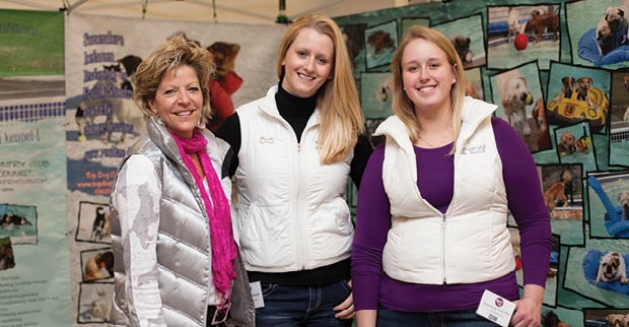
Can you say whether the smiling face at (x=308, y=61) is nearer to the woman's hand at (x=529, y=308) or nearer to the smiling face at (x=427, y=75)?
the smiling face at (x=427, y=75)

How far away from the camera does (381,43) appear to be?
10.7 ft

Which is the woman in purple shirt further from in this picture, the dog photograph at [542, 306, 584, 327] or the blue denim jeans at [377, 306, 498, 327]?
the dog photograph at [542, 306, 584, 327]

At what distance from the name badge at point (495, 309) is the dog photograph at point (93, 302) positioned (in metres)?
2.01

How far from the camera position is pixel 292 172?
79.4 inches

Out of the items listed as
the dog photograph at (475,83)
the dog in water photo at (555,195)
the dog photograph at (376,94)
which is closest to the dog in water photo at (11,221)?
the dog photograph at (376,94)

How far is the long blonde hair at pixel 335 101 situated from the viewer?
6.78 feet

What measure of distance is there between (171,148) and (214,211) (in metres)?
0.21

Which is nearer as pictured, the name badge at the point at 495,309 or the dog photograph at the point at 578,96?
the name badge at the point at 495,309

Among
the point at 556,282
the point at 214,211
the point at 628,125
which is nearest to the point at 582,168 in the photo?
the point at 628,125

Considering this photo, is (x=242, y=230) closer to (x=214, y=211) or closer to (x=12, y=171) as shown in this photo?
(x=214, y=211)

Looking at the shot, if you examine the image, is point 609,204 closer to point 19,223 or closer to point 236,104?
point 236,104

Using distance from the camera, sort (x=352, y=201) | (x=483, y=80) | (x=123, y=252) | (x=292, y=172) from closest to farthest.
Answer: (x=123, y=252) → (x=292, y=172) → (x=483, y=80) → (x=352, y=201)

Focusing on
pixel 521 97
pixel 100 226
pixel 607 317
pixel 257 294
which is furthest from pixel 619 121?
pixel 100 226

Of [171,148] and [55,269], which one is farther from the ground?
[171,148]
